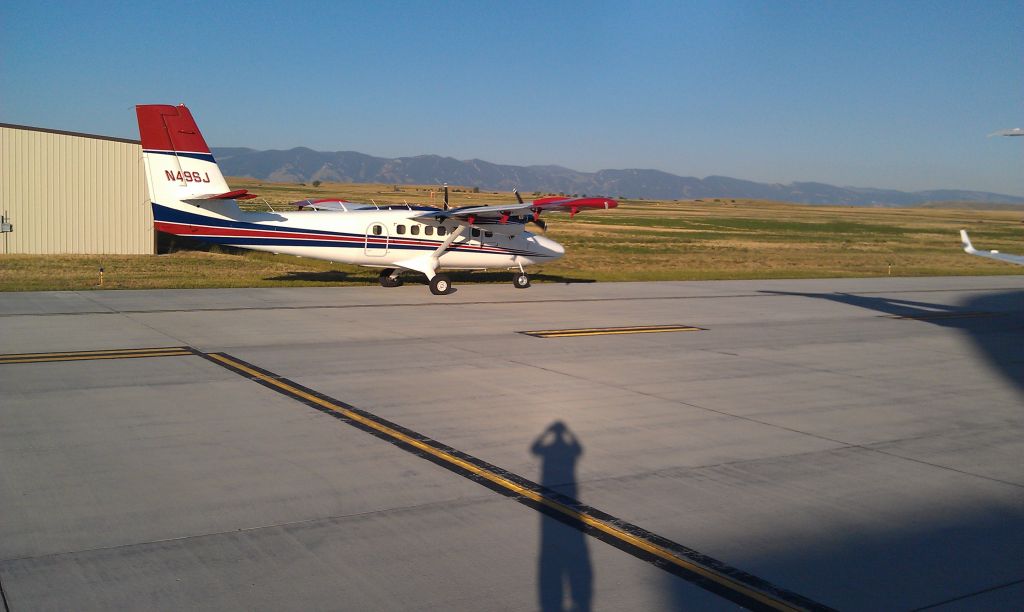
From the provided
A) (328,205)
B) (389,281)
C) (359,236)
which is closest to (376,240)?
(359,236)

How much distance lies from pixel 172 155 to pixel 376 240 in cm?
576

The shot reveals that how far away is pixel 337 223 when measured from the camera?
Result: 24.0m

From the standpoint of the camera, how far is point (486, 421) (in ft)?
35.6

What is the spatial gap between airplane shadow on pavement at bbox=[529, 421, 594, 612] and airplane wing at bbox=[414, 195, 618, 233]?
15.6 metres

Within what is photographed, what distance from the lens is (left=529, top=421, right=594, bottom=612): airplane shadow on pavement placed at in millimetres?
5895

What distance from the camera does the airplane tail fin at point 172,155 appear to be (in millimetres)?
21922

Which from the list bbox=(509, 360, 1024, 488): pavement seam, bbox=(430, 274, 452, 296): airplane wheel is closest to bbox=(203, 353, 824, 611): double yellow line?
bbox=(509, 360, 1024, 488): pavement seam

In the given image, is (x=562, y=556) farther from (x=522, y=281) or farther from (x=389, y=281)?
(x=522, y=281)

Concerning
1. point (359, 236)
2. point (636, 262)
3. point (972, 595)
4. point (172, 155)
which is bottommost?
point (636, 262)

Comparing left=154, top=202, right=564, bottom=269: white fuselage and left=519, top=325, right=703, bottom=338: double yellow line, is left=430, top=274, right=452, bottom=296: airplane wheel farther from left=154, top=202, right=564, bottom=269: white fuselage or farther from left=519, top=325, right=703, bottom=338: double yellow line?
left=519, top=325, right=703, bottom=338: double yellow line

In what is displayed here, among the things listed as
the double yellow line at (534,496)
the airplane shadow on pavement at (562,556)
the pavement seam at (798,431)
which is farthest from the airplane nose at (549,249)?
the airplane shadow on pavement at (562,556)

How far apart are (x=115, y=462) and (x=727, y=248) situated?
48167mm

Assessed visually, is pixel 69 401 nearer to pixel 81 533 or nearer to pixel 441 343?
pixel 81 533

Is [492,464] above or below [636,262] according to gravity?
above
